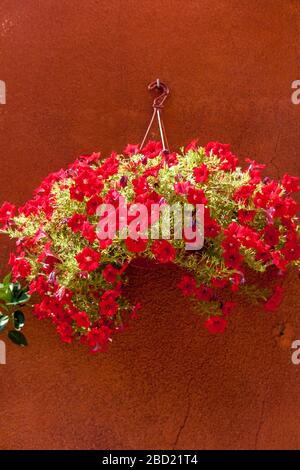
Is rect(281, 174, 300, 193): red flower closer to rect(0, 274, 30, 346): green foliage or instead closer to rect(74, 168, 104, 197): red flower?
rect(74, 168, 104, 197): red flower

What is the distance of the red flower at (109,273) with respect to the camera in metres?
2.00

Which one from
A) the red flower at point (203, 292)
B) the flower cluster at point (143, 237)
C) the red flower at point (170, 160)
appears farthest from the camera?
the red flower at point (170, 160)

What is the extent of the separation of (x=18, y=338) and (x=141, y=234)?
90cm

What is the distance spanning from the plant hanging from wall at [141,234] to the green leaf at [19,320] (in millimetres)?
238

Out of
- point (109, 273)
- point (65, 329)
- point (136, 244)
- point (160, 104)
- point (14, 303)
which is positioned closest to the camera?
point (136, 244)

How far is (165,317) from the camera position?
263 centimetres

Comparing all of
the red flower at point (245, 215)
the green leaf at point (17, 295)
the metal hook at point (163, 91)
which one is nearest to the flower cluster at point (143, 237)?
the red flower at point (245, 215)

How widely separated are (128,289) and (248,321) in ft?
1.89

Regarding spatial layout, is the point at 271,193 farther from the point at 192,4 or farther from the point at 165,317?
the point at 192,4

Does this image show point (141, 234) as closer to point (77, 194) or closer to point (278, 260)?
point (77, 194)

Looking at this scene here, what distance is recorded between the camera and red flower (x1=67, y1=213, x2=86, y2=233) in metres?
2.01

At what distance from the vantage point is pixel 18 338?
2475 millimetres

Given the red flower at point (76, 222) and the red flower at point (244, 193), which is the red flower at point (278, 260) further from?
the red flower at point (76, 222)

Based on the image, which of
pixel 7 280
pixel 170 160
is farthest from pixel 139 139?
pixel 7 280
